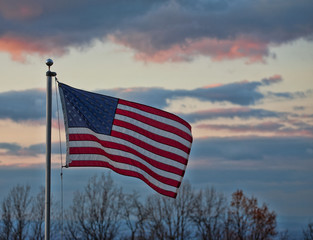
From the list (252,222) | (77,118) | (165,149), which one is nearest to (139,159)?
(165,149)

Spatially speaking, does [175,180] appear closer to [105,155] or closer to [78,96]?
[105,155]

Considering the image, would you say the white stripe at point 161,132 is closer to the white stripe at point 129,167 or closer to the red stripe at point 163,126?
the red stripe at point 163,126

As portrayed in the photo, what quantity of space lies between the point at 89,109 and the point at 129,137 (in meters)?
1.12

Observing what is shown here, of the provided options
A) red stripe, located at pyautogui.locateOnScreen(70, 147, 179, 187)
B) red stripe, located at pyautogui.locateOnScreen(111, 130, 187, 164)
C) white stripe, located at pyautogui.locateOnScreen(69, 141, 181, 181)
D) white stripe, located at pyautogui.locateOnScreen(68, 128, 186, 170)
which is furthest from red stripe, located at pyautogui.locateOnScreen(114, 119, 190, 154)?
red stripe, located at pyautogui.locateOnScreen(70, 147, 179, 187)

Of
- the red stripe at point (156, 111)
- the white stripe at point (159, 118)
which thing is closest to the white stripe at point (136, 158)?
the white stripe at point (159, 118)

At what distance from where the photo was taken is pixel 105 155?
13.9 metres

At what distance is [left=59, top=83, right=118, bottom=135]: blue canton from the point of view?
13758 mm

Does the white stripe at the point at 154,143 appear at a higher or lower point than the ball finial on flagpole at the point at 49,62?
lower

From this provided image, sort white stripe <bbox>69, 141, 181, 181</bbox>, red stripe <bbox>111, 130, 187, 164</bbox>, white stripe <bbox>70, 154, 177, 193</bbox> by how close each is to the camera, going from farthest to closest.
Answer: red stripe <bbox>111, 130, 187, 164</bbox>, white stripe <bbox>69, 141, 181, 181</bbox>, white stripe <bbox>70, 154, 177, 193</bbox>

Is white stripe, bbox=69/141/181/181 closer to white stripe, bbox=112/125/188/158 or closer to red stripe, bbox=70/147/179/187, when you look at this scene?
red stripe, bbox=70/147/179/187

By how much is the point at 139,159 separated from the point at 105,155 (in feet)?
2.57

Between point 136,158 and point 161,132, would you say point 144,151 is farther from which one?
point 161,132

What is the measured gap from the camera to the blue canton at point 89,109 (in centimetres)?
1376

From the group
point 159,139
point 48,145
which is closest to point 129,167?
point 159,139
